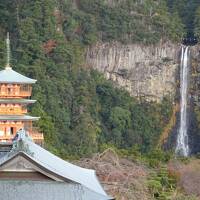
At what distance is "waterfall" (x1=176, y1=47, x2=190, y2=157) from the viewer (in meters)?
57.9

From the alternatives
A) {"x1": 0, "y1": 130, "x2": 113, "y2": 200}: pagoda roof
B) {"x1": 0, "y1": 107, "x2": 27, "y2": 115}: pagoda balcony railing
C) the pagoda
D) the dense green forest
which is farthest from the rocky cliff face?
{"x1": 0, "y1": 130, "x2": 113, "y2": 200}: pagoda roof

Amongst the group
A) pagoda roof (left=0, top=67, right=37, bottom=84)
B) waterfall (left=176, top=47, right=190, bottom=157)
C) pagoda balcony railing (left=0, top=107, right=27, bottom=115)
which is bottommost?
waterfall (left=176, top=47, right=190, bottom=157)

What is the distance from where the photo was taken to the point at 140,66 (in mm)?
59906

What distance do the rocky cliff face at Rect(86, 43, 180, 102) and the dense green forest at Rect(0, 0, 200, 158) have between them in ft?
2.00

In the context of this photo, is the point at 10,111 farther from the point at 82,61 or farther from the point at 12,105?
the point at 82,61

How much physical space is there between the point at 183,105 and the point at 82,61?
25.5 feet

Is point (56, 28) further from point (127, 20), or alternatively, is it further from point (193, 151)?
point (193, 151)

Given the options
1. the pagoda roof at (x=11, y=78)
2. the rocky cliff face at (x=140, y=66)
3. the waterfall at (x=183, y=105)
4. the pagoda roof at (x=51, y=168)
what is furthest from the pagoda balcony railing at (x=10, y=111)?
the rocky cliff face at (x=140, y=66)

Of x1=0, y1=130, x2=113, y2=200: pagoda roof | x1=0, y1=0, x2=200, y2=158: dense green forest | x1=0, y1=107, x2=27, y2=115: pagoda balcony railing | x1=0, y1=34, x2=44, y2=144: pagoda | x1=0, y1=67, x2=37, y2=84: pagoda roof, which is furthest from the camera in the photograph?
x1=0, y1=0, x2=200, y2=158: dense green forest

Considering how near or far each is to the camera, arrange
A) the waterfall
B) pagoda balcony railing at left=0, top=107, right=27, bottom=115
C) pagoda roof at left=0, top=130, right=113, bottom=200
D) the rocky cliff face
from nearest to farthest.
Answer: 1. pagoda roof at left=0, top=130, right=113, bottom=200
2. pagoda balcony railing at left=0, top=107, right=27, bottom=115
3. the waterfall
4. the rocky cliff face

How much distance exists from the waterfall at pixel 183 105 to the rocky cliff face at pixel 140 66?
48cm

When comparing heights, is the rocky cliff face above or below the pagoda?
below

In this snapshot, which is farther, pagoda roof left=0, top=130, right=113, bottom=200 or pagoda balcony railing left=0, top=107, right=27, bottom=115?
pagoda balcony railing left=0, top=107, right=27, bottom=115

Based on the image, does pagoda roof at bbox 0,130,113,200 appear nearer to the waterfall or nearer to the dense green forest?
the dense green forest
